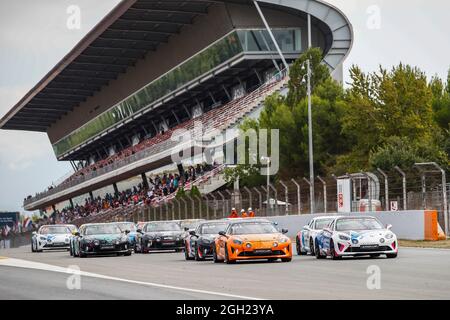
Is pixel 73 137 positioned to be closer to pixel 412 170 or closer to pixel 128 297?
pixel 412 170

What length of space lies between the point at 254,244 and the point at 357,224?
2687mm

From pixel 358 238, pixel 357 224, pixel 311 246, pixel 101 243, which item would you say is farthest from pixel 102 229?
pixel 358 238

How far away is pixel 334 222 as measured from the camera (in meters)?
26.5

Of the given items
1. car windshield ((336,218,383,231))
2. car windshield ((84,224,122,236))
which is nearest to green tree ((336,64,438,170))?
car windshield ((84,224,122,236))

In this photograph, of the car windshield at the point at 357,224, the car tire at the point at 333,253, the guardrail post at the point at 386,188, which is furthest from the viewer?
the guardrail post at the point at 386,188

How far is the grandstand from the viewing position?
70.9m

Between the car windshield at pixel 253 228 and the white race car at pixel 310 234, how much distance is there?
164 cm

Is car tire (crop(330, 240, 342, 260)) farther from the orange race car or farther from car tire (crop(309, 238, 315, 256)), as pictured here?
car tire (crop(309, 238, 315, 256))

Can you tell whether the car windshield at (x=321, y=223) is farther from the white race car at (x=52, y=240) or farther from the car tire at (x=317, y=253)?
the white race car at (x=52, y=240)

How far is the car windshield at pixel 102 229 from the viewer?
36125mm

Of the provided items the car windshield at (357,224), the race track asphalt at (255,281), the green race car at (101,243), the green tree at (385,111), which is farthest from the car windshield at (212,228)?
the green tree at (385,111)

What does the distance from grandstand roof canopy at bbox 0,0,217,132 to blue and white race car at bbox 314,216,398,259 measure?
42.9m

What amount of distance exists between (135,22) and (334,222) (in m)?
49.4
